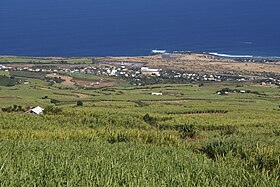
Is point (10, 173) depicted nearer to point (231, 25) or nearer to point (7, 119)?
point (7, 119)

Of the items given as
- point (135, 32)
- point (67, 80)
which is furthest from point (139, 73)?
point (135, 32)

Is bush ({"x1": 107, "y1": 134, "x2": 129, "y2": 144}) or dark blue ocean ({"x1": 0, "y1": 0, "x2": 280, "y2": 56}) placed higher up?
dark blue ocean ({"x1": 0, "y1": 0, "x2": 280, "y2": 56})

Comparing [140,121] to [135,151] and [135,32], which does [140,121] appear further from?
[135,32]

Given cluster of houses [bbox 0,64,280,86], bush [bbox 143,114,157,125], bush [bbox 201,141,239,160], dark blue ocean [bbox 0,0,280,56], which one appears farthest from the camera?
dark blue ocean [bbox 0,0,280,56]

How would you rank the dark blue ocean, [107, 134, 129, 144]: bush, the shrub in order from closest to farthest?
[107, 134, 129, 144]: bush
the shrub
the dark blue ocean

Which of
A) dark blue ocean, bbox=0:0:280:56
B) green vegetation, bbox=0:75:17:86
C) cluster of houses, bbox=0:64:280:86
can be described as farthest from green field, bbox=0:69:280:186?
dark blue ocean, bbox=0:0:280:56

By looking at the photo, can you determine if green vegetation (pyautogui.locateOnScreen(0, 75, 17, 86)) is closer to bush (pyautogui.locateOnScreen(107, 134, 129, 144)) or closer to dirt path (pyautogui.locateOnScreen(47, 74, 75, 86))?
dirt path (pyautogui.locateOnScreen(47, 74, 75, 86))

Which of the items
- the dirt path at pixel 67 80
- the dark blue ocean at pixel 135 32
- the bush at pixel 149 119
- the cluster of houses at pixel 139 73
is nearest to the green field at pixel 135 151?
the bush at pixel 149 119

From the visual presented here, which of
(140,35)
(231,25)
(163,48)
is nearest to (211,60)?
(163,48)
